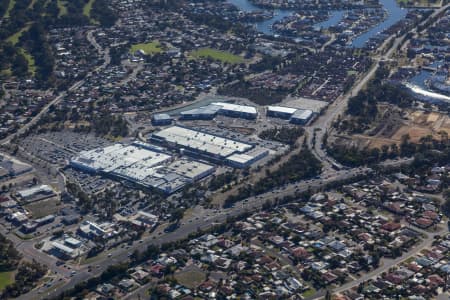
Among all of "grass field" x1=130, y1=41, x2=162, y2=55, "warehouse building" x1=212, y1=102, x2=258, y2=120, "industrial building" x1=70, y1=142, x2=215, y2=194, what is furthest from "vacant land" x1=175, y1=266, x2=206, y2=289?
"grass field" x1=130, y1=41, x2=162, y2=55

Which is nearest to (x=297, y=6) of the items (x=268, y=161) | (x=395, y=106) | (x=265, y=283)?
(x=395, y=106)

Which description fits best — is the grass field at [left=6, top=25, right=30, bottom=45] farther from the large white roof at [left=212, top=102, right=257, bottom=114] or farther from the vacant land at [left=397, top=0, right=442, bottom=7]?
the vacant land at [left=397, top=0, right=442, bottom=7]

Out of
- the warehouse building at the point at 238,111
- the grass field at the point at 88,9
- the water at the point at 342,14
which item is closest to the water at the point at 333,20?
the water at the point at 342,14

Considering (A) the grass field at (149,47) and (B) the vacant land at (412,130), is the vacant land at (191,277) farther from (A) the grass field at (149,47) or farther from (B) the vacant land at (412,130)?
(A) the grass field at (149,47)

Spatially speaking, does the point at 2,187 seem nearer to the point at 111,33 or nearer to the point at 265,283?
the point at 265,283

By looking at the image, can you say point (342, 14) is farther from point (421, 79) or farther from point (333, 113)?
point (333, 113)

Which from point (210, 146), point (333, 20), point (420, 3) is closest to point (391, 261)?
point (210, 146)

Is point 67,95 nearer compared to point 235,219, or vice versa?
point 235,219
